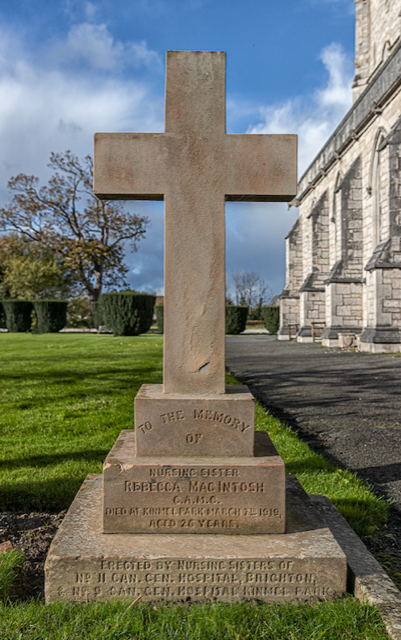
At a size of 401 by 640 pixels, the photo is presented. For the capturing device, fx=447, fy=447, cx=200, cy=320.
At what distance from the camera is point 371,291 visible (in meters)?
13.4

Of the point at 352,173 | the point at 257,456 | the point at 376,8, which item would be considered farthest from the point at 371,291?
the point at 376,8

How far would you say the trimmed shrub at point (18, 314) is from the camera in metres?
29.0

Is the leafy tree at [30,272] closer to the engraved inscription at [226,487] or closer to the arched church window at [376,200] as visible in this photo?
the arched church window at [376,200]

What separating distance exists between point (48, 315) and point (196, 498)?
27.1 m

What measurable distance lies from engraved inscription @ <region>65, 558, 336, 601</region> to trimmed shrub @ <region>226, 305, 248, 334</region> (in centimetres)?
2588

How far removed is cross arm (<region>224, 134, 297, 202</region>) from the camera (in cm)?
235

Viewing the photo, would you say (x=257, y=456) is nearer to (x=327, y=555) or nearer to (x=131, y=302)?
(x=327, y=555)

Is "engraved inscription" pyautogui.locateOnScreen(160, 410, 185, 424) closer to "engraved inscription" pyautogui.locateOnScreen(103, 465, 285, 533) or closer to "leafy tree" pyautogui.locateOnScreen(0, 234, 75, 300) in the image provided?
"engraved inscription" pyautogui.locateOnScreen(103, 465, 285, 533)

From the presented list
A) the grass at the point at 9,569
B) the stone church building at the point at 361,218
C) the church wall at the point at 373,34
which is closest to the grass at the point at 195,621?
the grass at the point at 9,569

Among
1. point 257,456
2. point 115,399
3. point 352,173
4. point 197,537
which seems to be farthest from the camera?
point 352,173

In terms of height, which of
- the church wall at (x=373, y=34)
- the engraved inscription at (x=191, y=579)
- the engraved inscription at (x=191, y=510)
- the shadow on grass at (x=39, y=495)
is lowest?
the shadow on grass at (x=39, y=495)

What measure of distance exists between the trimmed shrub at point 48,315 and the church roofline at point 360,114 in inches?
641

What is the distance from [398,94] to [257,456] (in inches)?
542

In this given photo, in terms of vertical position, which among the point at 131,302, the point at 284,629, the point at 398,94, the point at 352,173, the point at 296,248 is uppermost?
the point at 398,94
